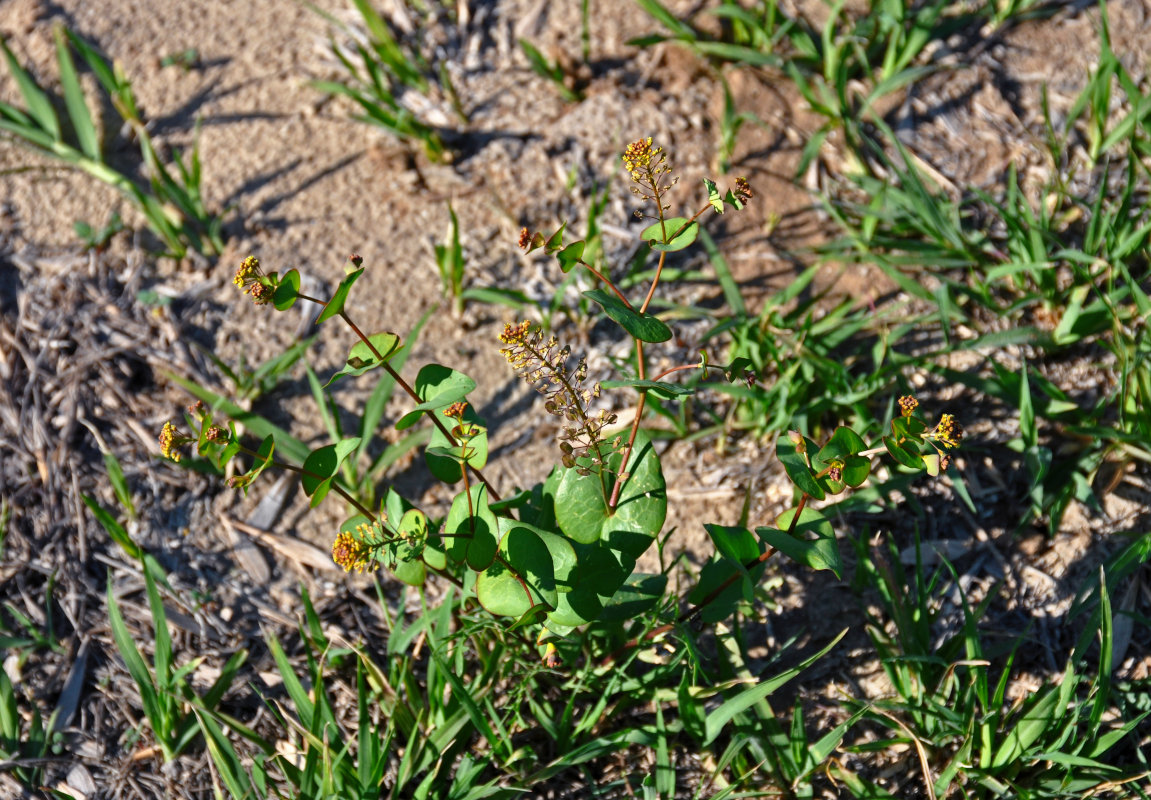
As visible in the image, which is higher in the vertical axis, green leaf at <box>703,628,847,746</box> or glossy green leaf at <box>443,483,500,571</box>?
glossy green leaf at <box>443,483,500,571</box>

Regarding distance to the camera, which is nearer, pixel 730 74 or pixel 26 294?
pixel 26 294

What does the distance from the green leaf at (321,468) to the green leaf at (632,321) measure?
1.61ft

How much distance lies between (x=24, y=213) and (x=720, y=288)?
233 centimetres

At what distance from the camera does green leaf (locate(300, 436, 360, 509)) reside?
152 centimetres

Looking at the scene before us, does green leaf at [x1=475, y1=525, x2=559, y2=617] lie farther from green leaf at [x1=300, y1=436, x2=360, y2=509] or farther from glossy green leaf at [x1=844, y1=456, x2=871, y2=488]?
glossy green leaf at [x1=844, y1=456, x2=871, y2=488]

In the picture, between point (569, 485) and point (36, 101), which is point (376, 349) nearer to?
point (569, 485)

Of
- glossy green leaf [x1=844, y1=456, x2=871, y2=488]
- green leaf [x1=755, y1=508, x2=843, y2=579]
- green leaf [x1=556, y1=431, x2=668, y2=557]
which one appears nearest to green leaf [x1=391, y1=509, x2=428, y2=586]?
green leaf [x1=556, y1=431, x2=668, y2=557]

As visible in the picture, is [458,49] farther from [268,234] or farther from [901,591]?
[901,591]

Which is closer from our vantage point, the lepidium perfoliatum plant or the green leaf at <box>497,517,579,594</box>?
the lepidium perfoliatum plant

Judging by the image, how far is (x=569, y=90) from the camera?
10.1 feet

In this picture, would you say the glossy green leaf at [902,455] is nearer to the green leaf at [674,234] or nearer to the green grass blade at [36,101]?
the green leaf at [674,234]

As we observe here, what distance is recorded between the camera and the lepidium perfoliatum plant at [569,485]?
1.40 meters

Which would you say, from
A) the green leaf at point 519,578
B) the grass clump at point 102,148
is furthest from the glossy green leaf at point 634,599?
the grass clump at point 102,148

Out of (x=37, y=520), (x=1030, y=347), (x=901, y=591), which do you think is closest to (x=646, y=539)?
(x=901, y=591)
